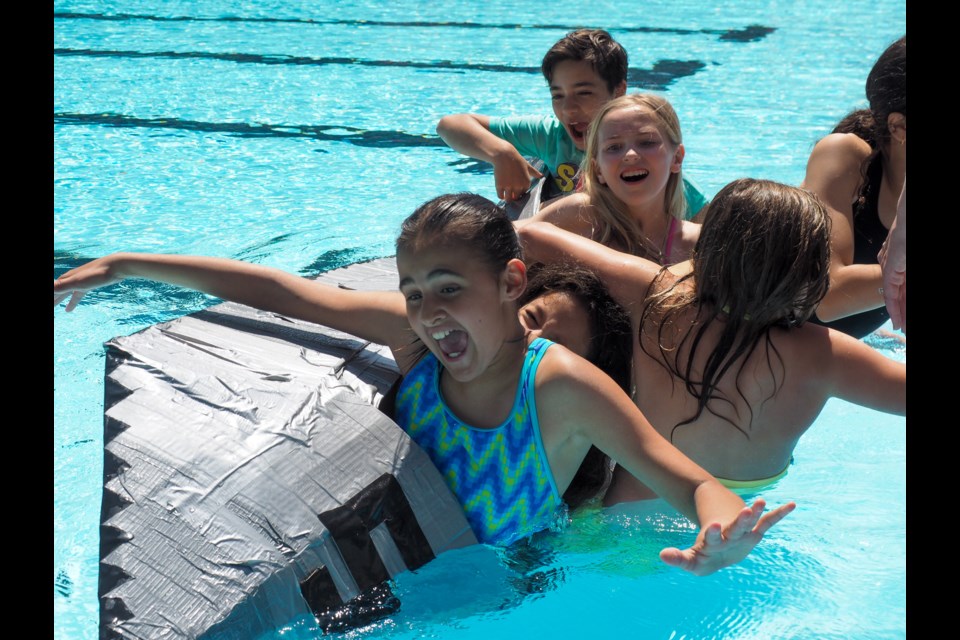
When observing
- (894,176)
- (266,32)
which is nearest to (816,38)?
(266,32)

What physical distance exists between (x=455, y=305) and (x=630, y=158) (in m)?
1.21

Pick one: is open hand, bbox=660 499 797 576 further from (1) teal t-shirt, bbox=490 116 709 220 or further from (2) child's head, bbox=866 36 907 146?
(1) teal t-shirt, bbox=490 116 709 220

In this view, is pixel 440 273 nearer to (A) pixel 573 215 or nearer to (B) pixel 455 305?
(B) pixel 455 305

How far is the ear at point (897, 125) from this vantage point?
10.6 ft

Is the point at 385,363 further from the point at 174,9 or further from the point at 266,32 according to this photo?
the point at 174,9

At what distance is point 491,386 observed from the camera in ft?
8.82

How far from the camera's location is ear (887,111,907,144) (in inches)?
127

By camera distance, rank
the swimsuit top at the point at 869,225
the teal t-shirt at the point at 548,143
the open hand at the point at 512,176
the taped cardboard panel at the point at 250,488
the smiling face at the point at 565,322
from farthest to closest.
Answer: the teal t-shirt at the point at 548,143 < the open hand at the point at 512,176 < the swimsuit top at the point at 869,225 < the smiling face at the point at 565,322 < the taped cardboard panel at the point at 250,488

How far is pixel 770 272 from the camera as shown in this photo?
2641mm

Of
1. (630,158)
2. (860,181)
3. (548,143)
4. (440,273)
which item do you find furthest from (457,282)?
(548,143)

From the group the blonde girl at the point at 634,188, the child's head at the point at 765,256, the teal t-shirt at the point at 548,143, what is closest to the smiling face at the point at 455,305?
the child's head at the point at 765,256

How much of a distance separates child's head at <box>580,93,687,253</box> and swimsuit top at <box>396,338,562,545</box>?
1043mm

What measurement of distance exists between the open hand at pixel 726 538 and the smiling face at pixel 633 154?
171 centimetres

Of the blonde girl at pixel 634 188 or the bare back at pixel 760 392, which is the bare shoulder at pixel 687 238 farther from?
the bare back at pixel 760 392
